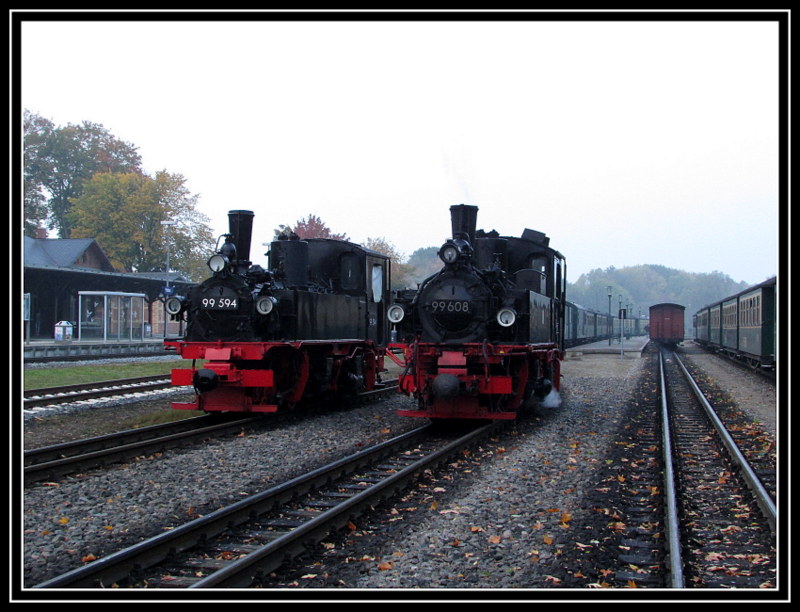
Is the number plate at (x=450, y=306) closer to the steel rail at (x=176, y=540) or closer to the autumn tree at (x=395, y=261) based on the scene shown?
the steel rail at (x=176, y=540)

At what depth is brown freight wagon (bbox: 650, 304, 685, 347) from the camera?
155 feet

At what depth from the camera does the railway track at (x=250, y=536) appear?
4.88 metres

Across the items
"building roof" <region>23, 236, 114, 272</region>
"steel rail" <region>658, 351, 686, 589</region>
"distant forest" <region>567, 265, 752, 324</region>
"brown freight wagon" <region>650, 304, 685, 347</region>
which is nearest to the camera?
"steel rail" <region>658, 351, 686, 589</region>

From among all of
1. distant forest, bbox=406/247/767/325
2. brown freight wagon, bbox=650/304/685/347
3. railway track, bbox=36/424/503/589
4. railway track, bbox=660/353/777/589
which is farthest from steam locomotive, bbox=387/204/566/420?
distant forest, bbox=406/247/767/325

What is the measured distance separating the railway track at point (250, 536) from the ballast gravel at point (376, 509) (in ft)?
0.55

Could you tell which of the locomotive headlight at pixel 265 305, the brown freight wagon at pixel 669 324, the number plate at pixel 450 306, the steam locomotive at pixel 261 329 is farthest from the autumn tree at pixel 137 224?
the number plate at pixel 450 306

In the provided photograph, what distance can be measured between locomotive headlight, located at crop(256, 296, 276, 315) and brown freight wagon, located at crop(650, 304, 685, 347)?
3943cm

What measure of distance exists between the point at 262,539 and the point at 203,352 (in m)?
6.79

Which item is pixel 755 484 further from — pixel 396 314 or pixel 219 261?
pixel 219 261

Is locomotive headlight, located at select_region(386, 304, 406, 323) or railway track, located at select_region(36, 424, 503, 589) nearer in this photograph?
railway track, located at select_region(36, 424, 503, 589)

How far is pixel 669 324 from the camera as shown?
155 ft

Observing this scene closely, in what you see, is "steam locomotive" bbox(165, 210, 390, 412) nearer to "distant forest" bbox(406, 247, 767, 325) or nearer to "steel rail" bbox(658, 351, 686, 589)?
"steel rail" bbox(658, 351, 686, 589)

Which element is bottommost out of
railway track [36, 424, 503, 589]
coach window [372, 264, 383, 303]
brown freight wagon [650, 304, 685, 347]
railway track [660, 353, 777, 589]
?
railway track [660, 353, 777, 589]

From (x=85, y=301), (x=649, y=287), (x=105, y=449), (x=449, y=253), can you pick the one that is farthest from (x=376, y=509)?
(x=649, y=287)
